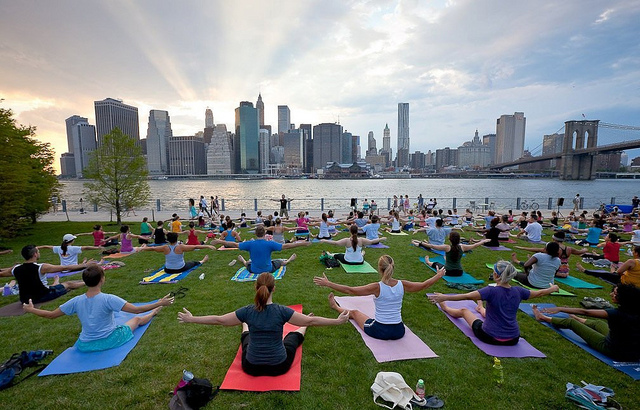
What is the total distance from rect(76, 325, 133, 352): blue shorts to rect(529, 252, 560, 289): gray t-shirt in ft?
26.4

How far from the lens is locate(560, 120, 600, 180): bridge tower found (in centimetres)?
8694

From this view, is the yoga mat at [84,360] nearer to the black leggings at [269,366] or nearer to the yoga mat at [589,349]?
the black leggings at [269,366]

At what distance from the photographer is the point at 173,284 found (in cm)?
740

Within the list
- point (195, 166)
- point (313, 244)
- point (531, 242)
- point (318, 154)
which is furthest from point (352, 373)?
point (318, 154)

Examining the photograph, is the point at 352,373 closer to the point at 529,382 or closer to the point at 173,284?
the point at 529,382

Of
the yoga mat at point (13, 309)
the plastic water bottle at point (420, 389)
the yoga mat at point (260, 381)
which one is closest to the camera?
the plastic water bottle at point (420, 389)

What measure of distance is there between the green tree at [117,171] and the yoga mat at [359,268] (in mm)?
15316

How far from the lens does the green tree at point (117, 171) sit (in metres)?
17.4

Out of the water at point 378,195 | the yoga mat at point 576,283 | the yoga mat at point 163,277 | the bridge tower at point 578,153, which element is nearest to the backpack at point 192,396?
the yoga mat at point 163,277

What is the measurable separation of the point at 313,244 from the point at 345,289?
7.28 meters

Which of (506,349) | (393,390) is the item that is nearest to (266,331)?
(393,390)

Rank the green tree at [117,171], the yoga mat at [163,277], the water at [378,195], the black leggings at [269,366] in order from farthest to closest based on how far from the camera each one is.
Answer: the water at [378,195], the green tree at [117,171], the yoga mat at [163,277], the black leggings at [269,366]

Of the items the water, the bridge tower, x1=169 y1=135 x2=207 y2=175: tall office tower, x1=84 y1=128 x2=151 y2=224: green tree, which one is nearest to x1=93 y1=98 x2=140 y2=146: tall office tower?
the water

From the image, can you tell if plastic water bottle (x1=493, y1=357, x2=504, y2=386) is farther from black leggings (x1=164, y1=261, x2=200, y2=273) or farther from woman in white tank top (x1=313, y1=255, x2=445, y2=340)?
black leggings (x1=164, y1=261, x2=200, y2=273)
